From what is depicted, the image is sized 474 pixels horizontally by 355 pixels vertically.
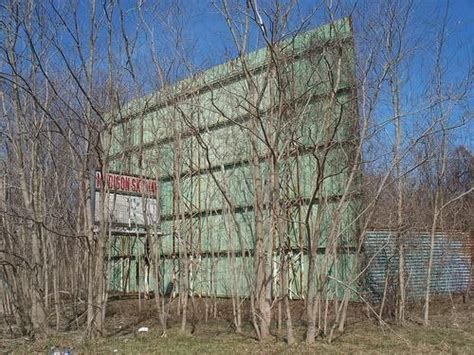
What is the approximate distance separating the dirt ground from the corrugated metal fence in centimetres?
98

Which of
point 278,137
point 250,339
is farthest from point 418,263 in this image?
point 278,137

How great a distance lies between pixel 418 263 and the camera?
12938 millimetres

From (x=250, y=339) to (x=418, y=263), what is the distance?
5961 mm

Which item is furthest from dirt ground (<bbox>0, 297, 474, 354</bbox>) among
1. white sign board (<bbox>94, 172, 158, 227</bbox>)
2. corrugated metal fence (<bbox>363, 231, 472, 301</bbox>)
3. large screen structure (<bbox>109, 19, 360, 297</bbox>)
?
white sign board (<bbox>94, 172, 158, 227</bbox>)

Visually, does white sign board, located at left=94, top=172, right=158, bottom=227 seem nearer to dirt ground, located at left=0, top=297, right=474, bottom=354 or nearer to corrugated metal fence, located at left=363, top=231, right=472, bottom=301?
dirt ground, located at left=0, top=297, right=474, bottom=354

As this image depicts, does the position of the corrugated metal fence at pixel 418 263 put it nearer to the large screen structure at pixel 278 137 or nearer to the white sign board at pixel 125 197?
the large screen structure at pixel 278 137

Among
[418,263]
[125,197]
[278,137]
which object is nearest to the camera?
[278,137]

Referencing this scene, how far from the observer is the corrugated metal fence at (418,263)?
11.8m

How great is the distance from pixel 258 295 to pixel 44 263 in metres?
4.26

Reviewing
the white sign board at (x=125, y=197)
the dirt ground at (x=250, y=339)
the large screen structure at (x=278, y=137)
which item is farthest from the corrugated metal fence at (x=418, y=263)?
the white sign board at (x=125, y=197)

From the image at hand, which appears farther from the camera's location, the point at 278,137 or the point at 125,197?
the point at 125,197

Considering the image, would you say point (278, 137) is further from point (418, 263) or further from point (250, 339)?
point (418, 263)

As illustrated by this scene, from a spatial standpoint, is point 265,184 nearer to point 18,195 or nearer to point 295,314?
point 295,314

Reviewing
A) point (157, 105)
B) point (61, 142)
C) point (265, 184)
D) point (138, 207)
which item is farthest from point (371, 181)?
point (138, 207)
